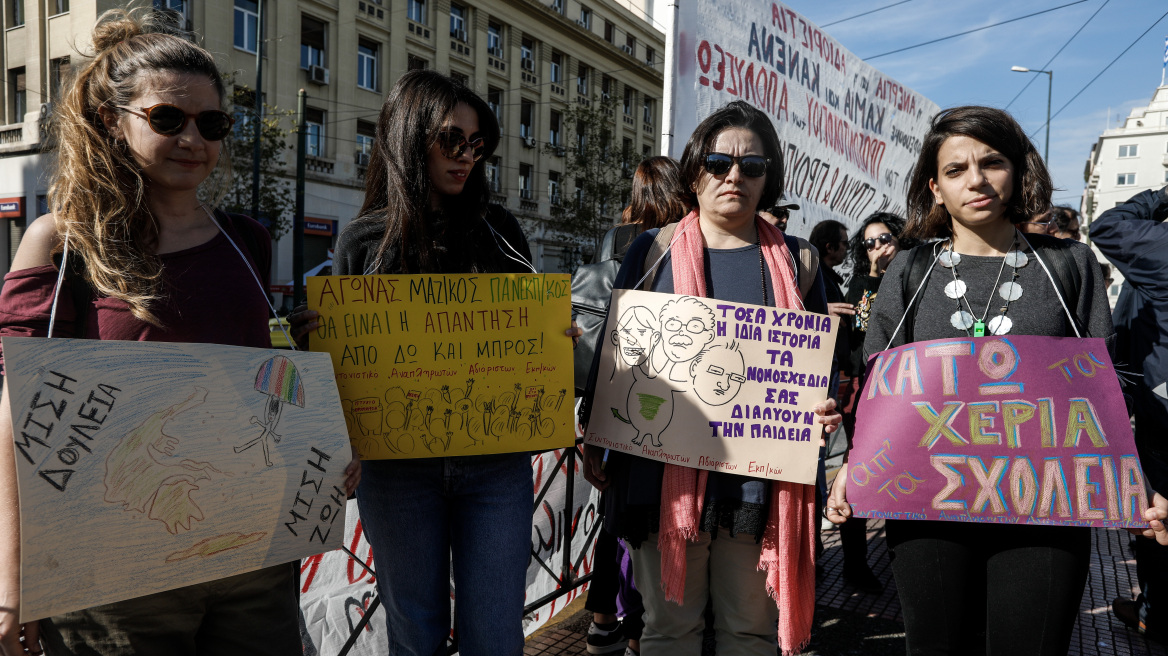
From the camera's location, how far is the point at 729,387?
6.81 feet

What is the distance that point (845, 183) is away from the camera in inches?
241

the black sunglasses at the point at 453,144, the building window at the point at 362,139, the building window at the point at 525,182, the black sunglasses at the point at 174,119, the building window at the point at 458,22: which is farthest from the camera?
the building window at the point at 525,182

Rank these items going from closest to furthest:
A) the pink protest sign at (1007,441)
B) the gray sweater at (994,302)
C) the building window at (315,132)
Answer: the pink protest sign at (1007,441) < the gray sweater at (994,302) < the building window at (315,132)

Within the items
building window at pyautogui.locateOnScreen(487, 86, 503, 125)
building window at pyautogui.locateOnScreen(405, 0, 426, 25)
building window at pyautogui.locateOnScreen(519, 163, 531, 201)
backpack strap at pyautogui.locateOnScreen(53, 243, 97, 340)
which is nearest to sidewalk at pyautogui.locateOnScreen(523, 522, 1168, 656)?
backpack strap at pyautogui.locateOnScreen(53, 243, 97, 340)

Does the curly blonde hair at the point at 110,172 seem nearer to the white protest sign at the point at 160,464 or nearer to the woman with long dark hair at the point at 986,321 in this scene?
the white protest sign at the point at 160,464

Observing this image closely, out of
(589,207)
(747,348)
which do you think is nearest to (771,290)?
(747,348)

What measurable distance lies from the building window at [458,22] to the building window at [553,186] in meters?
7.04

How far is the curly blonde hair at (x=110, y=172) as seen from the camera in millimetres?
1440

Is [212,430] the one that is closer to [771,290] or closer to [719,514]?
[719,514]

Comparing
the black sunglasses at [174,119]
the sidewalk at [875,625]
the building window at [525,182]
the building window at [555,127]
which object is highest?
the building window at [555,127]

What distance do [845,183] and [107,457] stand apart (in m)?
5.90

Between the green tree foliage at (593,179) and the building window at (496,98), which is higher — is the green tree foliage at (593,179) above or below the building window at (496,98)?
below

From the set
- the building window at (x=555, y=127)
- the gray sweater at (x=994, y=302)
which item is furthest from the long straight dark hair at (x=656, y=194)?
the building window at (x=555, y=127)

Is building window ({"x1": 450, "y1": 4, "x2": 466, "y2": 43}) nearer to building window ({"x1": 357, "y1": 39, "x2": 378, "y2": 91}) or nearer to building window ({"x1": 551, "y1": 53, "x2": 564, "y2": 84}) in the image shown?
building window ({"x1": 357, "y1": 39, "x2": 378, "y2": 91})
